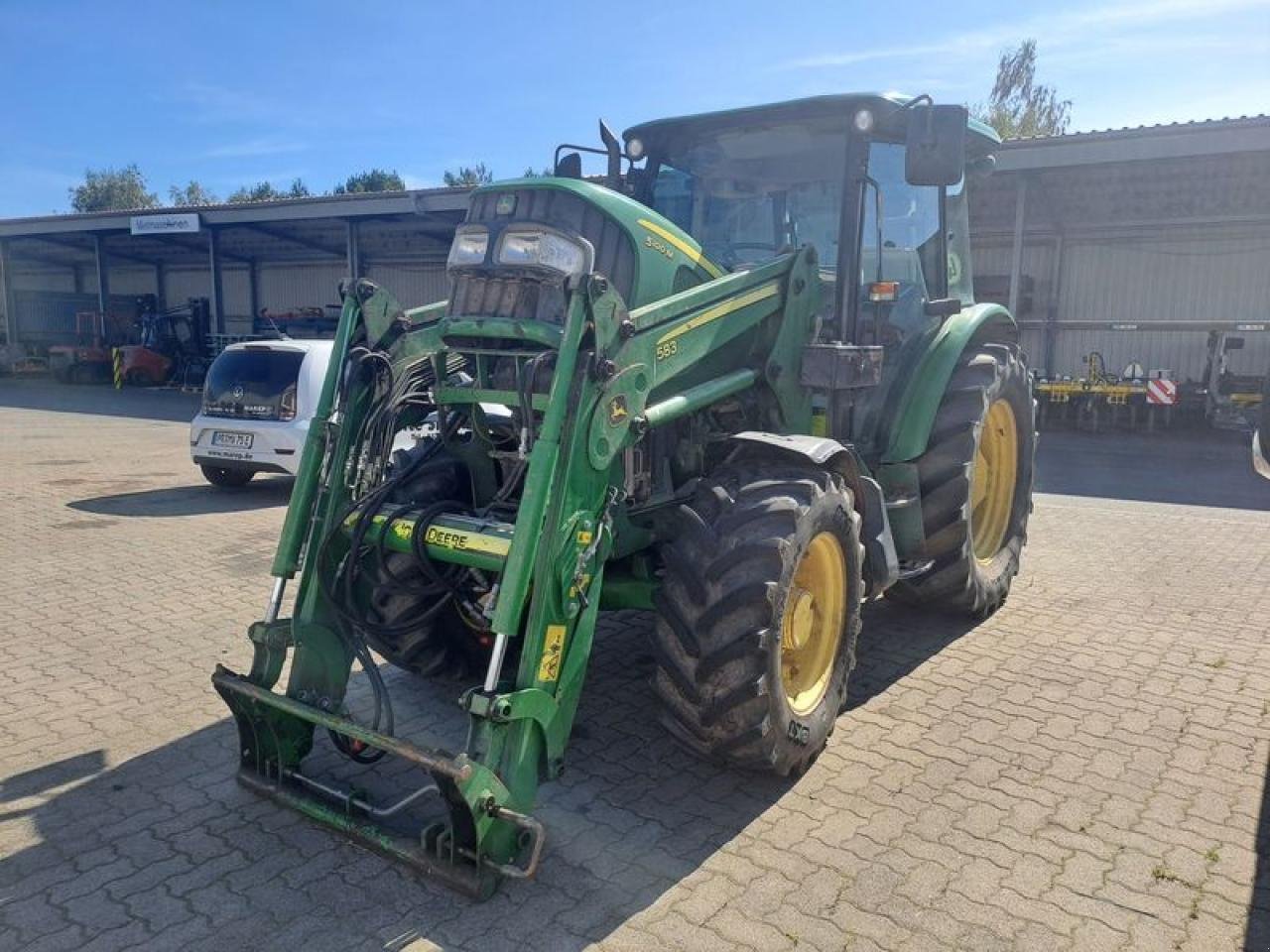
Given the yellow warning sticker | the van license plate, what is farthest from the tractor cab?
the van license plate

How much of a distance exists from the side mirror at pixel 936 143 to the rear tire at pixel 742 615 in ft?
5.12

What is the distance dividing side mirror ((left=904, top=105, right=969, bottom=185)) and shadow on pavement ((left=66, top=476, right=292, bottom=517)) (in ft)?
23.9

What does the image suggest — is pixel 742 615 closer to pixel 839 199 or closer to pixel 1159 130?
pixel 839 199

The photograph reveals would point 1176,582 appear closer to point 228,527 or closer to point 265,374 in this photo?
point 228,527

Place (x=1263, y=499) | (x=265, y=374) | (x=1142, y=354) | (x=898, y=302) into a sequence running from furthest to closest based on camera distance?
(x=1142, y=354) < (x=1263, y=499) < (x=265, y=374) < (x=898, y=302)

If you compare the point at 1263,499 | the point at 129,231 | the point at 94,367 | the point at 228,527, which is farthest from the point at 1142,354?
the point at 94,367

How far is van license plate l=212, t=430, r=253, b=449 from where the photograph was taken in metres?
9.48

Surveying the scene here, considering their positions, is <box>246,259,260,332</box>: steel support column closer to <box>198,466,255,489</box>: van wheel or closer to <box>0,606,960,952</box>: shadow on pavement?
<box>198,466,255,489</box>: van wheel

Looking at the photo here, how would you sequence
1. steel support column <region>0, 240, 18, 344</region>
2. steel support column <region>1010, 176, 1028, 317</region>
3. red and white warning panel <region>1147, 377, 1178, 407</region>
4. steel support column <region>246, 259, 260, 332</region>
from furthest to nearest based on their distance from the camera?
steel support column <region>0, 240, 18, 344</region>
steel support column <region>246, 259, 260, 332</region>
steel support column <region>1010, 176, 1028, 317</region>
red and white warning panel <region>1147, 377, 1178, 407</region>

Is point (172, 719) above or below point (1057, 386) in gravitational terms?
below

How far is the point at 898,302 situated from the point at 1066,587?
104 inches

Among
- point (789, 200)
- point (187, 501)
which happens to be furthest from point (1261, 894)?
point (187, 501)

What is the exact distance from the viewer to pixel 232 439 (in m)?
9.58

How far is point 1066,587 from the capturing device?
659 cm
